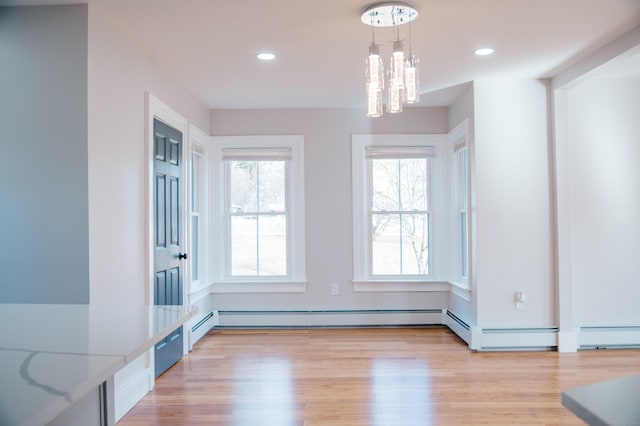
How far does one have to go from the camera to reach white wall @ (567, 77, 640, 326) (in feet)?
14.3

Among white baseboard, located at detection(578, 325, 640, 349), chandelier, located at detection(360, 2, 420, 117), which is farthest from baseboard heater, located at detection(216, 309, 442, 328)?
chandelier, located at detection(360, 2, 420, 117)

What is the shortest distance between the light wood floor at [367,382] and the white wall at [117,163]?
87 cm

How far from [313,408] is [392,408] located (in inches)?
19.5

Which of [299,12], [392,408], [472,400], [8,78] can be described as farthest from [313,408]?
A: [8,78]

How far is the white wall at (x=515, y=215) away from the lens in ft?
14.3

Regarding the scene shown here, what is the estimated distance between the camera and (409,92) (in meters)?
2.57

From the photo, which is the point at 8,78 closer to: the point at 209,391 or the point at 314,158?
the point at 209,391

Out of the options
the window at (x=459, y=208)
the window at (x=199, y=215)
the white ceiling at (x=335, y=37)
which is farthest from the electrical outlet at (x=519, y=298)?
the window at (x=199, y=215)

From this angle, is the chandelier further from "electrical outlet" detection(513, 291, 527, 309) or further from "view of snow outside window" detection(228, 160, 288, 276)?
"view of snow outside window" detection(228, 160, 288, 276)

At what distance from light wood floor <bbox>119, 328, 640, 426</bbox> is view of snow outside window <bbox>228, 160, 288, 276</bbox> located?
908 mm

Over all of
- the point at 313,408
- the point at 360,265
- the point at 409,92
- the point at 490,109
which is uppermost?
the point at 490,109

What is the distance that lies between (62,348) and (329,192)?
430cm

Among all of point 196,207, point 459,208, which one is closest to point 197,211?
point 196,207

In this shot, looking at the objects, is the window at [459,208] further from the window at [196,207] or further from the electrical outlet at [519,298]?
the window at [196,207]
